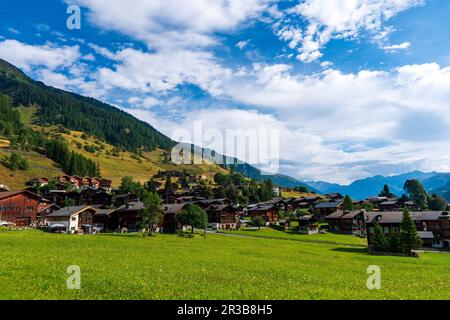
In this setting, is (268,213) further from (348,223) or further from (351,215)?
(351,215)

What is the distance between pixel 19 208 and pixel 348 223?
329 feet

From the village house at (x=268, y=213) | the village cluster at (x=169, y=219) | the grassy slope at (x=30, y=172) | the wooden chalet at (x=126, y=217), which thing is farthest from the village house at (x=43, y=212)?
the village house at (x=268, y=213)

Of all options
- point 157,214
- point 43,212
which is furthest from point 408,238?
point 43,212

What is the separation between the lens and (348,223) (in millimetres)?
106000

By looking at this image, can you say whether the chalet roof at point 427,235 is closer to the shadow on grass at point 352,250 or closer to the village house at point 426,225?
the village house at point 426,225

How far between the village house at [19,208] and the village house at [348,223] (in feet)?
309

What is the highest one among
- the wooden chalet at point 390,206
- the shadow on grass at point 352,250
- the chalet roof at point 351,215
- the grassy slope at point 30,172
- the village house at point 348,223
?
the grassy slope at point 30,172

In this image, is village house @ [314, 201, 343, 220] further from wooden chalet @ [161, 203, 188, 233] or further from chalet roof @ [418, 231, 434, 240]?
wooden chalet @ [161, 203, 188, 233]

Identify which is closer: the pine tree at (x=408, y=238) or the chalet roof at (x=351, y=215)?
the pine tree at (x=408, y=238)

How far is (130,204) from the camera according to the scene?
95.7m

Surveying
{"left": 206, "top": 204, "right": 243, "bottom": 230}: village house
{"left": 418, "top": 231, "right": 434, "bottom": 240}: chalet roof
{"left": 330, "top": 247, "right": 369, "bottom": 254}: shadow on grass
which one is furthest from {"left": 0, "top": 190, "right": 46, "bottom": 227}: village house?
{"left": 418, "top": 231, "right": 434, "bottom": 240}: chalet roof

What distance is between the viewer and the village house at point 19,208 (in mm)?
89938
